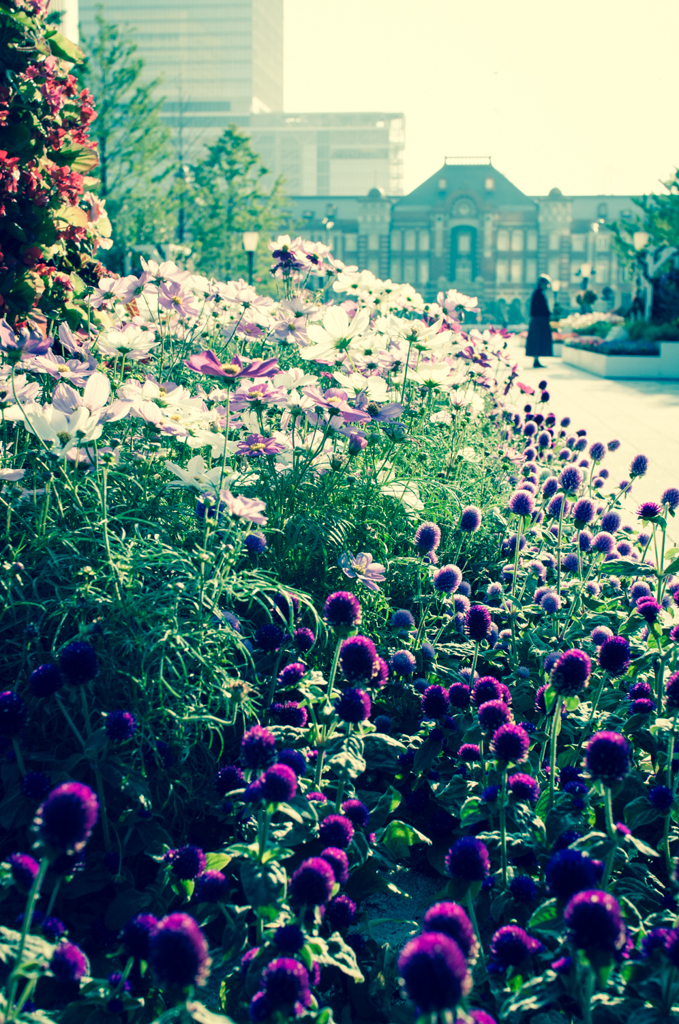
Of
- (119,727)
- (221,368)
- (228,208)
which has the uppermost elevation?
(228,208)

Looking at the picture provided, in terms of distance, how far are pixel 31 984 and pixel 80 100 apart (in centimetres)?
324

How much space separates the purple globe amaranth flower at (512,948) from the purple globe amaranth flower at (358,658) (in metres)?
0.44

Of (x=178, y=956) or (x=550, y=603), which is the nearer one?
(x=178, y=956)

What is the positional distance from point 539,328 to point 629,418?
340 inches

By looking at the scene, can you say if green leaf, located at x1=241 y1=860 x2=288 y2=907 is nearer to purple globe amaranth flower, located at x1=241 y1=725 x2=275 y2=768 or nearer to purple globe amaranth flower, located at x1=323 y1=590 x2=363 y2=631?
purple globe amaranth flower, located at x1=241 y1=725 x2=275 y2=768

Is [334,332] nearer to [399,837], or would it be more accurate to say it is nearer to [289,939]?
[399,837]

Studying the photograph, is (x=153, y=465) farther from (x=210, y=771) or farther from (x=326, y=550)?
(x=210, y=771)

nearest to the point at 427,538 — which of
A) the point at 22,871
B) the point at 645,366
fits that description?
the point at 22,871

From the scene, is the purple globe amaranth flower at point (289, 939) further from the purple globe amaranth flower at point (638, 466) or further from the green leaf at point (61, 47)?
the green leaf at point (61, 47)

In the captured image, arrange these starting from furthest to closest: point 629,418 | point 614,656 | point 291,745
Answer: point 629,418 < point 291,745 < point 614,656

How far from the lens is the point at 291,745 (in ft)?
5.25

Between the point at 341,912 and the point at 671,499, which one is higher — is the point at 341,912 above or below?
below

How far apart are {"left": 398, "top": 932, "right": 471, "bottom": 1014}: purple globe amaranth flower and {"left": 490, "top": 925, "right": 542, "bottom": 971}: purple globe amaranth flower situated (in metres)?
0.39

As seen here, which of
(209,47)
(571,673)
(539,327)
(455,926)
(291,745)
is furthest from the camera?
(209,47)
